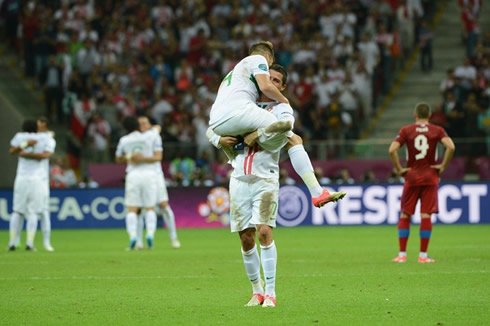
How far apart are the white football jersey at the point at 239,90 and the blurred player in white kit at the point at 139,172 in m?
9.84

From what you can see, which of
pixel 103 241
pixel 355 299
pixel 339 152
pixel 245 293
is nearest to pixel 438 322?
pixel 355 299

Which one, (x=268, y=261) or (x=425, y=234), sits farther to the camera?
(x=425, y=234)

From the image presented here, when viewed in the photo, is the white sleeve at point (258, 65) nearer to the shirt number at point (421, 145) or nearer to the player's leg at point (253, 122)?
the player's leg at point (253, 122)

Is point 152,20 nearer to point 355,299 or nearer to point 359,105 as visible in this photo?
point 359,105

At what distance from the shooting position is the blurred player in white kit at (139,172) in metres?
20.3

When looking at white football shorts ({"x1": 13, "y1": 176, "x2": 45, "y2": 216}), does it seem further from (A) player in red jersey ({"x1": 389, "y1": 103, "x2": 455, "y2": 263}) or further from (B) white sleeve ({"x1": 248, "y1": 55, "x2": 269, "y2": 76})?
(B) white sleeve ({"x1": 248, "y1": 55, "x2": 269, "y2": 76})

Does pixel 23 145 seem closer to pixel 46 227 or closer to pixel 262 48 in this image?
pixel 46 227

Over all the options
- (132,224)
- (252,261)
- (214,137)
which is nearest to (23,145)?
(132,224)

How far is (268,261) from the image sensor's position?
10.6 m

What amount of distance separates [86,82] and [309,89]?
294 inches

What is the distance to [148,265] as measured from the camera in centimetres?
1655

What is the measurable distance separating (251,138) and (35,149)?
34.4 ft

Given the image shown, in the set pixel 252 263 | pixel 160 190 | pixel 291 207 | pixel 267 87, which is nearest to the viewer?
pixel 267 87

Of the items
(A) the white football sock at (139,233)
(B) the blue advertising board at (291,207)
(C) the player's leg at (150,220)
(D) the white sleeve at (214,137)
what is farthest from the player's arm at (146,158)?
(D) the white sleeve at (214,137)
